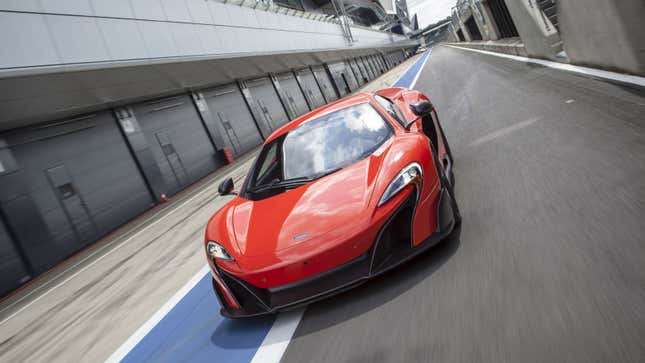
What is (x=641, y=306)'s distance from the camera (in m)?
2.24

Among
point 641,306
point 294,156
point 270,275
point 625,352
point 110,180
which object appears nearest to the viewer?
point 625,352

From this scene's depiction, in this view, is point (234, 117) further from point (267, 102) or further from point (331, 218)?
point (331, 218)

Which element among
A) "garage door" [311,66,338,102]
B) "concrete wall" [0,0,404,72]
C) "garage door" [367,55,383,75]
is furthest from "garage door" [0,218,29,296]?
"garage door" [367,55,383,75]

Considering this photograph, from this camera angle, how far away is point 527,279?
285 centimetres

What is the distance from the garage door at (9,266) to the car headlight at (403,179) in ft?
36.6

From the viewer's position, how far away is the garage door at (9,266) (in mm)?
11383

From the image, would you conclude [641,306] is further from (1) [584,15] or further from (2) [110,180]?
(2) [110,180]

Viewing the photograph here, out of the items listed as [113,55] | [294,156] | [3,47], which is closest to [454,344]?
[294,156]

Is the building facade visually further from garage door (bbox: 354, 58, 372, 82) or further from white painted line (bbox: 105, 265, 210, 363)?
garage door (bbox: 354, 58, 372, 82)

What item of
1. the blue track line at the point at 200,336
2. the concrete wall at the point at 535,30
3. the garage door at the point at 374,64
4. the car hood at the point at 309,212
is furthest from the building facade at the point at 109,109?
the garage door at the point at 374,64

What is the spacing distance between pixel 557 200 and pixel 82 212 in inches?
539

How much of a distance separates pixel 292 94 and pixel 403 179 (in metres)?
31.0

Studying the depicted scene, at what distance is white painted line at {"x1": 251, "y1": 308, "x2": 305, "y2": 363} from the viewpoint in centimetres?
304

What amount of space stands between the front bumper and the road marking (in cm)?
372
